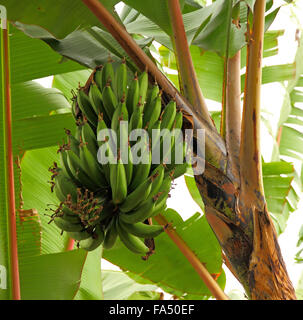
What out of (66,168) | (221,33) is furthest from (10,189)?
(221,33)

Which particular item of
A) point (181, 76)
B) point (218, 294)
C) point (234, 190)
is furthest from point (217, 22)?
point (218, 294)

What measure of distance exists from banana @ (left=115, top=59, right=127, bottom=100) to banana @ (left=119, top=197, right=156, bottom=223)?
224mm

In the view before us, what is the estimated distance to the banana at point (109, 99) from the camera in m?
0.82

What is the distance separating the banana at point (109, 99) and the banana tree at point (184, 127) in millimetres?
101

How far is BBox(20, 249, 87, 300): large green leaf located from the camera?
39.9 inches

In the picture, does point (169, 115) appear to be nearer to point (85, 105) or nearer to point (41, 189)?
point (85, 105)

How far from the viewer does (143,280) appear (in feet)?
4.81

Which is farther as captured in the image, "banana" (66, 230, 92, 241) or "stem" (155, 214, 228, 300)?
"stem" (155, 214, 228, 300)

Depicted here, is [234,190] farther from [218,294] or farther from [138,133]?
[218,294]

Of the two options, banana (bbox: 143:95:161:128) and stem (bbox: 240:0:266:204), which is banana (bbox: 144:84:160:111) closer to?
banana (bbox: 143:95:161:128)

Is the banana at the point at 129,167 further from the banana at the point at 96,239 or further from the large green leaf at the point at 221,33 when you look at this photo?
the large green leaf at the point at 221,33

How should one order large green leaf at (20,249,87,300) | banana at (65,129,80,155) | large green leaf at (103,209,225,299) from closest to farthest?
banana at (65,129,80,155) → large green leaf at (20,249,87,300) → large green leaf at (103,209,225,299)

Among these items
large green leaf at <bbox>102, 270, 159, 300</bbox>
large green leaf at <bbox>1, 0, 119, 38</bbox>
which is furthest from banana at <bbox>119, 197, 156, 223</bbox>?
large green leaf at <bbox>102, 270, 159, 300</bbox>
